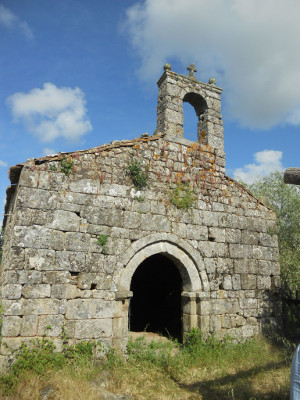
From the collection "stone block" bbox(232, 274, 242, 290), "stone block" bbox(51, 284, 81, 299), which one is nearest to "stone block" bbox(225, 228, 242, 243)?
"stone block" bbox(232, 274, 242, 290)

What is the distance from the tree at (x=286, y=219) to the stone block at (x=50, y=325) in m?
10.4

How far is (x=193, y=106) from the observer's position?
8258mm

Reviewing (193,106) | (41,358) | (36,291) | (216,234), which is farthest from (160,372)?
(193,106)

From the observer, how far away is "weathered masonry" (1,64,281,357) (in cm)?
520

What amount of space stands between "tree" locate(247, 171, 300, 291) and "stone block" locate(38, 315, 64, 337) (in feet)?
34.1

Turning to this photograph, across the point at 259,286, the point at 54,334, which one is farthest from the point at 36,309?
the point at 259,286

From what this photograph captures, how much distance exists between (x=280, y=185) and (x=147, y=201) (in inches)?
515

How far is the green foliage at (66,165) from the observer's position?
579 centimetres

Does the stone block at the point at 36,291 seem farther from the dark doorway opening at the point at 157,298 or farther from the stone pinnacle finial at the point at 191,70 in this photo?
the stone pinnacle finial at the point at 191,70

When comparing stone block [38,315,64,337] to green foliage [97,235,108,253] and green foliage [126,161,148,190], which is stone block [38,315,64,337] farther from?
green foliage [126,161,148,190]

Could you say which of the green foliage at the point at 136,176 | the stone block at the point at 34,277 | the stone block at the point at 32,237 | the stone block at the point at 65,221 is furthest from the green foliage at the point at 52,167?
the stone block at the point at 34,277

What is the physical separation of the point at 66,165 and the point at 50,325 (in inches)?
116

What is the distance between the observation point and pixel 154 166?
679cm

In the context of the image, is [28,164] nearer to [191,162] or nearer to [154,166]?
[154,166]
